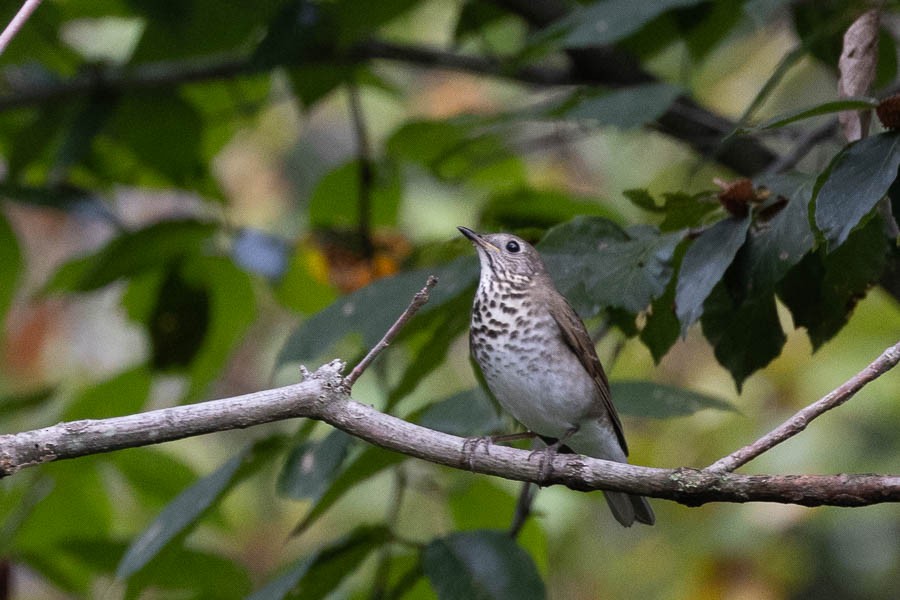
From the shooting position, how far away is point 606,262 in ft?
8.76

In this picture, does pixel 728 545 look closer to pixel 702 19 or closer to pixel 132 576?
pixel 702 19

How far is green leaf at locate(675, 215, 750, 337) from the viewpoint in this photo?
2.32 m

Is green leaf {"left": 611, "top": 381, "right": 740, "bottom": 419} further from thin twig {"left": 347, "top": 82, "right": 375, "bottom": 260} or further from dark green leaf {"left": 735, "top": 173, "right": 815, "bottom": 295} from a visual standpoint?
thin twig {"left": 347, "top": 82, "right": 375, "bottom": 260}

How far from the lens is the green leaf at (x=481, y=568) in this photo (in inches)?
112

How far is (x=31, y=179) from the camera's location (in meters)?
5.06

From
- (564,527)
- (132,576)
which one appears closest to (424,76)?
(564,527)

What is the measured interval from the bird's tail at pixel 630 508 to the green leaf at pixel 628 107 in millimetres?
1139

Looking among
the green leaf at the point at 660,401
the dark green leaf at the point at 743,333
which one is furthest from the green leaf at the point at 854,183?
the green leaf at the point at 660,401

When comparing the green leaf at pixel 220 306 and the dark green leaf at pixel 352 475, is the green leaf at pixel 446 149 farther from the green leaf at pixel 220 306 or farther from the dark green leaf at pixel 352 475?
the dark green leaf at pixel 352 475

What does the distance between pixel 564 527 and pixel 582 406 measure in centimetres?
329

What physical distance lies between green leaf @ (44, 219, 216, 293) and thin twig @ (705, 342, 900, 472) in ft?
8.84

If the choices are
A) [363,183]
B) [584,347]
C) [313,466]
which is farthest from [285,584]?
[363,183]

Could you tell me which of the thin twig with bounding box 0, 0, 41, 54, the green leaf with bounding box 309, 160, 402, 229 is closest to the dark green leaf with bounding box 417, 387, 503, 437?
the thin twig with bounding box 0, 0, 41, 54

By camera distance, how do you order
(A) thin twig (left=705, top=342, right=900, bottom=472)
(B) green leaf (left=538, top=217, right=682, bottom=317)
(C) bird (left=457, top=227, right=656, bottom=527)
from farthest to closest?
(C) bird (left=457, top=227, right=656, bottom=527)
(B) green leaf (left=538, top=217, right=682, bottom=317)
(A) thin twig (left=705, top=342, right=900, bottom=472)
